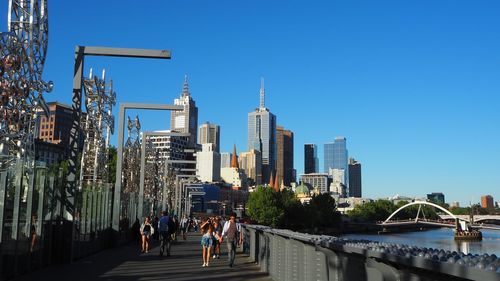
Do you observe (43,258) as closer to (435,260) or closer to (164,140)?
(435,260)

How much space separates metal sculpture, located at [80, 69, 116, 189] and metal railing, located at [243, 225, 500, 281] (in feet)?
61.6

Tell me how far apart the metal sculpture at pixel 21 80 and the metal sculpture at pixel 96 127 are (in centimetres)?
1176

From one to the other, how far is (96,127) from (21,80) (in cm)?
1447

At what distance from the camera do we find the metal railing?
12.5ft

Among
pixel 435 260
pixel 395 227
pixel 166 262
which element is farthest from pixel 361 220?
pixel 435 260

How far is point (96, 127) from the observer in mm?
29859

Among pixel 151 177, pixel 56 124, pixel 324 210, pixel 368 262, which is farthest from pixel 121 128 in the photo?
pixel 324 210

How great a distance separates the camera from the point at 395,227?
581 feet

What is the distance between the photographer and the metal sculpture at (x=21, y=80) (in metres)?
14.9

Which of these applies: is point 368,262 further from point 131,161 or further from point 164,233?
point 131,161

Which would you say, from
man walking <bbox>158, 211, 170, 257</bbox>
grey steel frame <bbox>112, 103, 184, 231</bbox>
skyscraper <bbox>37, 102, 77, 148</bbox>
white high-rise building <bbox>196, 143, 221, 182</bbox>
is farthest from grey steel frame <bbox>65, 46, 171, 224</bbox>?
white high-rise building <bbox>196, 143, 221, 182</bbox>

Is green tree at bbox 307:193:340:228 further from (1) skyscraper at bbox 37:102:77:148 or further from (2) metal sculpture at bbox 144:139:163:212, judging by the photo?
(2) metal sculpture at bbox 144:139:163:212

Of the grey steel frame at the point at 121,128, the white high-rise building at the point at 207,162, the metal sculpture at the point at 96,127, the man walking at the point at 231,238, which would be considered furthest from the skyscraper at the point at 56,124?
the man walking at the point at 231,238

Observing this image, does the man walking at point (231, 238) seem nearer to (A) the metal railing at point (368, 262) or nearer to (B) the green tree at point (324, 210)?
(A) the metal railing at point (368, 262)
